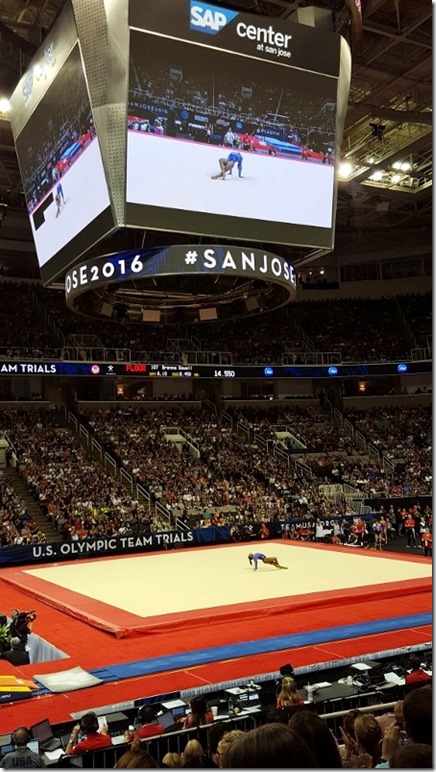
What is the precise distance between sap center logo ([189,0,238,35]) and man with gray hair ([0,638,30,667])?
1156 centimetres

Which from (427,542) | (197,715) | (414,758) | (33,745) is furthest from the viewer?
(427,542)

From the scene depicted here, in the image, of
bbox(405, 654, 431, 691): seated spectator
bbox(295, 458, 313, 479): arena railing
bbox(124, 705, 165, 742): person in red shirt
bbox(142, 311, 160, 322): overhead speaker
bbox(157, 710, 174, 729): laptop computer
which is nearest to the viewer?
bbox(124, 705, 165, 742): person in red shirt

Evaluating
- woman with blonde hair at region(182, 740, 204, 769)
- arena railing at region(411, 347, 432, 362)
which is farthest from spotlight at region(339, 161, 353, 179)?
woman with blonde hair at region(182, 740, 204, 769)

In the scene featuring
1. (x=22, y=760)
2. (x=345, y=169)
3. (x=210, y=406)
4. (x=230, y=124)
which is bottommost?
(x=22, y=760)

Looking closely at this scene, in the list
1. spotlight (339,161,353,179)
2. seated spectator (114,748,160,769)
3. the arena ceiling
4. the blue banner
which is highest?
the arena ceiling

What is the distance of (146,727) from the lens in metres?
7.20

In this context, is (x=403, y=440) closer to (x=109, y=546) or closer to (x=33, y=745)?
(x=109, y=546)

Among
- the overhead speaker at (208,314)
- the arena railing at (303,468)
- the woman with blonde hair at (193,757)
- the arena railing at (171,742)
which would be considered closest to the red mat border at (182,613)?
the arena railing at (171,742)

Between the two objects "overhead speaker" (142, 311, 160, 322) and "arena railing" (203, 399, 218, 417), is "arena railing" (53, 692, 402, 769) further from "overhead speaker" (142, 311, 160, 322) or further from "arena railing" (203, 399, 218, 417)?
"arena railing" (203, 399, 218, 417)

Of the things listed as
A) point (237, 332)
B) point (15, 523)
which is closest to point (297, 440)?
point (237, 332)

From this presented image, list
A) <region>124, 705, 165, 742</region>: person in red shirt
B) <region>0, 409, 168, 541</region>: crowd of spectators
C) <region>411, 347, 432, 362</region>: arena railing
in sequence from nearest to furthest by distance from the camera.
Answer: <region>124, 705, 165, 742</region>: person in red shirt, <region>0, 409, 168, 541</region>: crowd of spectators, <region>411, 347, 432, 362</region>: arena railing

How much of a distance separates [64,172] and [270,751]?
13.5 meters

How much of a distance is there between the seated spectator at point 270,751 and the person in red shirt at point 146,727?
5440 millimetres

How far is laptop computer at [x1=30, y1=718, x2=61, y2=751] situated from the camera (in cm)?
714
